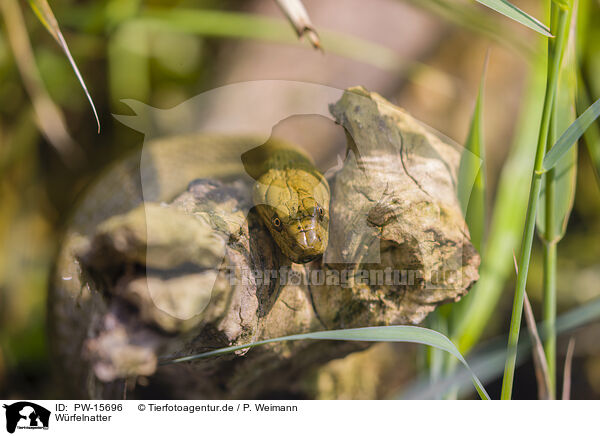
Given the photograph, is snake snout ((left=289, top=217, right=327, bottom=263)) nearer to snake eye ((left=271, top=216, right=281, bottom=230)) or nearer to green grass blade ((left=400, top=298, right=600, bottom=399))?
snake eye ((left=271, top=216, right=281, bottom=230))

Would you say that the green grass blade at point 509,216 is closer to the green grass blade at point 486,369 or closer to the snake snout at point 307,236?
the green grass blade at point 486,369

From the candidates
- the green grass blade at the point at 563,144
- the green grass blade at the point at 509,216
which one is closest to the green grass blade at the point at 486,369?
the green grass blade at the point at 509,216

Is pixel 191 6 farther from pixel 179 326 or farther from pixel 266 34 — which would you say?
pixel 179 326

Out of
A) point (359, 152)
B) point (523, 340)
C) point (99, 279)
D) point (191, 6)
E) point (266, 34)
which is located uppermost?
point (191, 6)
